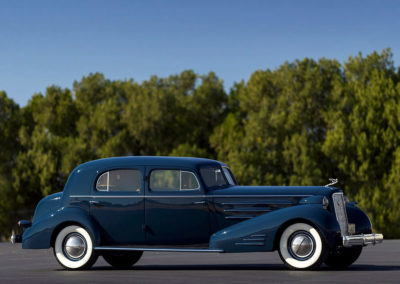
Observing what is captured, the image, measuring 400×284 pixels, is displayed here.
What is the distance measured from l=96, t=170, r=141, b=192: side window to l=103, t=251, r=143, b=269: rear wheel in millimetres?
1446

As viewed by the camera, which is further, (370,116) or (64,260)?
(370,116)

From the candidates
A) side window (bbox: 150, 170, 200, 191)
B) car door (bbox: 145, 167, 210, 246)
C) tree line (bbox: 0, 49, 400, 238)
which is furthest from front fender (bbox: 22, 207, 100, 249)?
tree line (bbox: 0, 49, 400, 238)

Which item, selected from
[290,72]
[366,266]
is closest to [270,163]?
[290,72]

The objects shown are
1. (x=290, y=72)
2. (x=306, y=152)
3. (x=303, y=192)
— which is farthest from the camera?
(x=290, y=72)

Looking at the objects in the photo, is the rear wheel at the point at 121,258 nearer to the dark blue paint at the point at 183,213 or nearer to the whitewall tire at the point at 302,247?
the dark blue paint at the point at 183,213

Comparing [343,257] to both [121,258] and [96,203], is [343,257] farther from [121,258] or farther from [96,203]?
[96,203]

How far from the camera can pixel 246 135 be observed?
5447cm

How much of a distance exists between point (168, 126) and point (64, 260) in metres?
46.0

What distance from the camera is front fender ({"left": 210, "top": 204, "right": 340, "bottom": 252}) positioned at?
11.5 m

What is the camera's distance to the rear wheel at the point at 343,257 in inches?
511

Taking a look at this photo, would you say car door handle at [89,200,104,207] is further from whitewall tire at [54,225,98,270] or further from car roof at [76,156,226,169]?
car roof at [76,156,226,169]

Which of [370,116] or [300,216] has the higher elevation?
[370,116]

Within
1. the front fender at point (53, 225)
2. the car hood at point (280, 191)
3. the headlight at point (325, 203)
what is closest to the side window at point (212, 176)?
the car hood at point (280, 191)

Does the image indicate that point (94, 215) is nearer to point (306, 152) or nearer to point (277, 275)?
point (277, 275)
